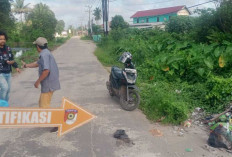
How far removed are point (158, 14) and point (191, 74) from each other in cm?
5019

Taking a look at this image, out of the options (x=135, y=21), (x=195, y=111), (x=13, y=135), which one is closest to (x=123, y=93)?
(x=195, y=111)

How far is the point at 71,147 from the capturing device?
12.6 feet

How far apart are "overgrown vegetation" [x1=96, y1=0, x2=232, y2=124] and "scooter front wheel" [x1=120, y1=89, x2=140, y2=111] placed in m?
0.27

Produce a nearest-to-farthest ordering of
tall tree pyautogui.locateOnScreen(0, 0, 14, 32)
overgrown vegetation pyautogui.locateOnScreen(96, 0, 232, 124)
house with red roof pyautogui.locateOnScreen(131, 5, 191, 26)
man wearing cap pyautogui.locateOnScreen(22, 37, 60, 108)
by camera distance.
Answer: man wearing cap pyautogui.locateOnScreen(22, 37, 60, 108)
overgrown vegetation pyautogui.locateOnScreen(96, 0, 232, 124)
tall tree pyautogui.locateOnScreen(0, 0, 14, 32)
house with red roof pyautogui.locateOnScreen(131, 5, 191, 26)

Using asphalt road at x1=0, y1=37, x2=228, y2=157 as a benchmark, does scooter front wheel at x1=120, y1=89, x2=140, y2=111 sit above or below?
above

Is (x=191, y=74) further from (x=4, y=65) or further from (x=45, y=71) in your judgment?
(x=4, y=65)

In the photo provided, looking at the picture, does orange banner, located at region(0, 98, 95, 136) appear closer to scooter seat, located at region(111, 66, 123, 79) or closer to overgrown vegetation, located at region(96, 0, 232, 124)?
overgrown vegetation, located at region(96, 0, 232, 124)

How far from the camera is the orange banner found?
294 centimetres

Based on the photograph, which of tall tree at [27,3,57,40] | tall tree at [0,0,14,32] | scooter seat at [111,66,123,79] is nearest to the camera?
scooter seat at [111,66,123,79]

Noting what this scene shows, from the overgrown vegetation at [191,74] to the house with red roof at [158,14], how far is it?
125 ft

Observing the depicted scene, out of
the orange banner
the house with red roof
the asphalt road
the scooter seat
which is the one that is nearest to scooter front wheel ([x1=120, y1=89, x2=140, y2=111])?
the asphalt road

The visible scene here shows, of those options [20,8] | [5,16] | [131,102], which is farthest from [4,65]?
[20,8]

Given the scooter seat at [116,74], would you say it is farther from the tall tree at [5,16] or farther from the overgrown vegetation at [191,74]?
the tall tree at [5,16]

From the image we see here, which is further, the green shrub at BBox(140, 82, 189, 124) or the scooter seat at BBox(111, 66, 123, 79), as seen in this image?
the scooter seat at BBox(111, 66, 123, 79)
